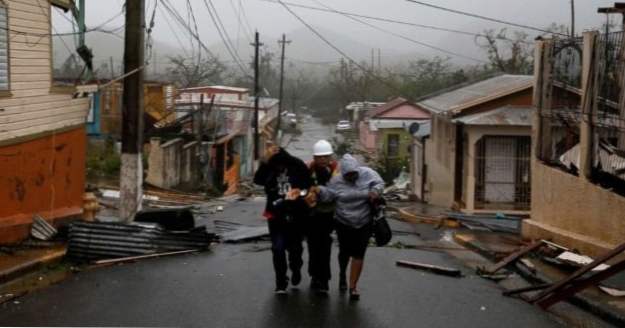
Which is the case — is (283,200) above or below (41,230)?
above

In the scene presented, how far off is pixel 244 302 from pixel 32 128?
→ 6416 millimetres

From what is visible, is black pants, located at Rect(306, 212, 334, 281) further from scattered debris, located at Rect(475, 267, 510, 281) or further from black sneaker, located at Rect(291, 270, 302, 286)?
scattered debris, located at Rect(475, 267, 510, 281)

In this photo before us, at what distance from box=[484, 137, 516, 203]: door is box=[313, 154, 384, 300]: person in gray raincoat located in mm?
18127

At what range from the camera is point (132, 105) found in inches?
579

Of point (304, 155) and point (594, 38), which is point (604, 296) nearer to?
point (594, 38)

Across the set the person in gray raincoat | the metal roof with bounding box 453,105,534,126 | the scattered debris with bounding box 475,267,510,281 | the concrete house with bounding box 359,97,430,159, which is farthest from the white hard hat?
the concrete house with bounding box 359,97,430,159

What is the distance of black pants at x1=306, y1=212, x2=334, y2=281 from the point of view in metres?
9.46

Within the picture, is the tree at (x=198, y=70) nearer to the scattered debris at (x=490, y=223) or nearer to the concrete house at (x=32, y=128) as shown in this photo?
the scattered debris at (x=490, y=223)

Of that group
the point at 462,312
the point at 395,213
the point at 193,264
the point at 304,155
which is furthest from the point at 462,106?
the point at 304,155

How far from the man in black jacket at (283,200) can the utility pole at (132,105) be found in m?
5.83

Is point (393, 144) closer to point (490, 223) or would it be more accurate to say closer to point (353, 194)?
point (490, 223)

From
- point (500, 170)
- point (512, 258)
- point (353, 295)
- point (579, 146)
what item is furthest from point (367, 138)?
point (353, 295)

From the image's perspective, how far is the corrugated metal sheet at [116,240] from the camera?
466 inches

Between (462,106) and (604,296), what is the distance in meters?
17.9
